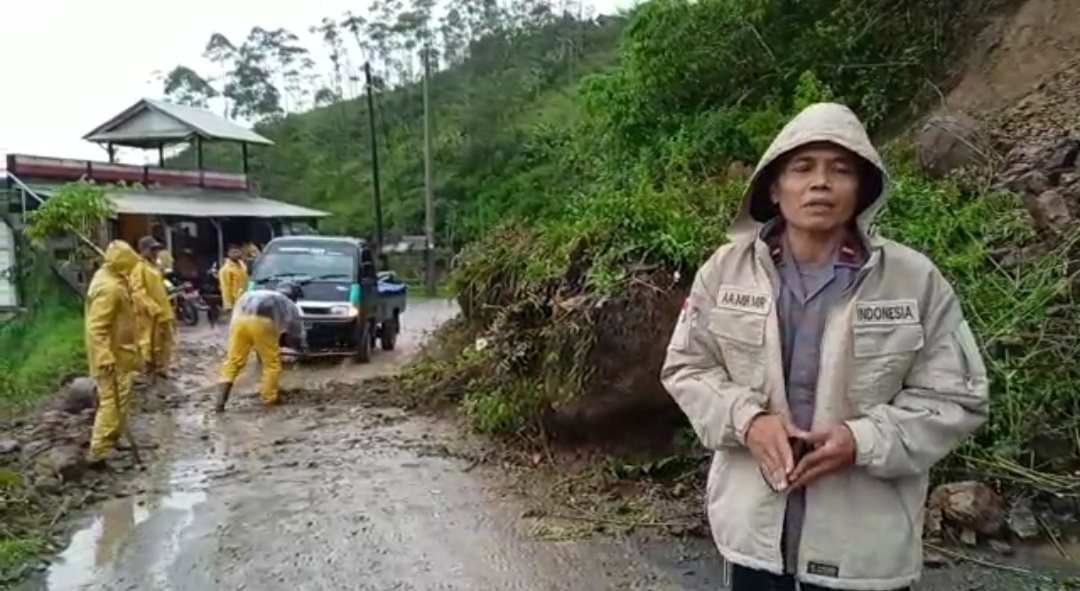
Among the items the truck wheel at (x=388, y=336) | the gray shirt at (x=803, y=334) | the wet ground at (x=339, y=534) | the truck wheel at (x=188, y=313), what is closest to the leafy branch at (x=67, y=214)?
the truck wheel at (x=188, y=313)

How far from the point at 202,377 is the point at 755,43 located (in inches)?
324

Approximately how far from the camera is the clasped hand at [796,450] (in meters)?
2.29

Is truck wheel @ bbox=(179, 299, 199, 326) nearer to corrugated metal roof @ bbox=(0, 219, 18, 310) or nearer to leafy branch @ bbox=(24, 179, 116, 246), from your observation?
leafy branch @ bbox=(24, 179, 116, 246)

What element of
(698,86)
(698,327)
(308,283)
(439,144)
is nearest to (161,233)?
(308,283)

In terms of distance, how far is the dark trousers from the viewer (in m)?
2.47

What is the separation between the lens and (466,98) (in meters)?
50.8

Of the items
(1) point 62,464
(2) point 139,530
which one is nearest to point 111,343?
(1) point 62,464

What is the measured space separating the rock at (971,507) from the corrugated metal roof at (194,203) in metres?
20.6

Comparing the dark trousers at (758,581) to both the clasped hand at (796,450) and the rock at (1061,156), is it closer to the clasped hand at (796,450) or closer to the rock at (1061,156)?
the clasped hand at (796,450)

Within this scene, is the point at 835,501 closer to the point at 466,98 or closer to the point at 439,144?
the point at 439,144

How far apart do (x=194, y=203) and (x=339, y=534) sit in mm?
22298

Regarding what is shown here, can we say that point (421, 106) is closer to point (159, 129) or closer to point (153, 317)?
point (159, 129)

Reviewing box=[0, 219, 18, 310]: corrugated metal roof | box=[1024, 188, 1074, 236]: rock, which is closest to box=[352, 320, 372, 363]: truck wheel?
box=[0, 219, 18, 310]: corrugated metal roof

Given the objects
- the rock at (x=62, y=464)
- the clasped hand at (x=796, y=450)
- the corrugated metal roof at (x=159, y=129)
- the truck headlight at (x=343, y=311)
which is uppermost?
the corrugated metal roof at (x=159, y=129)
